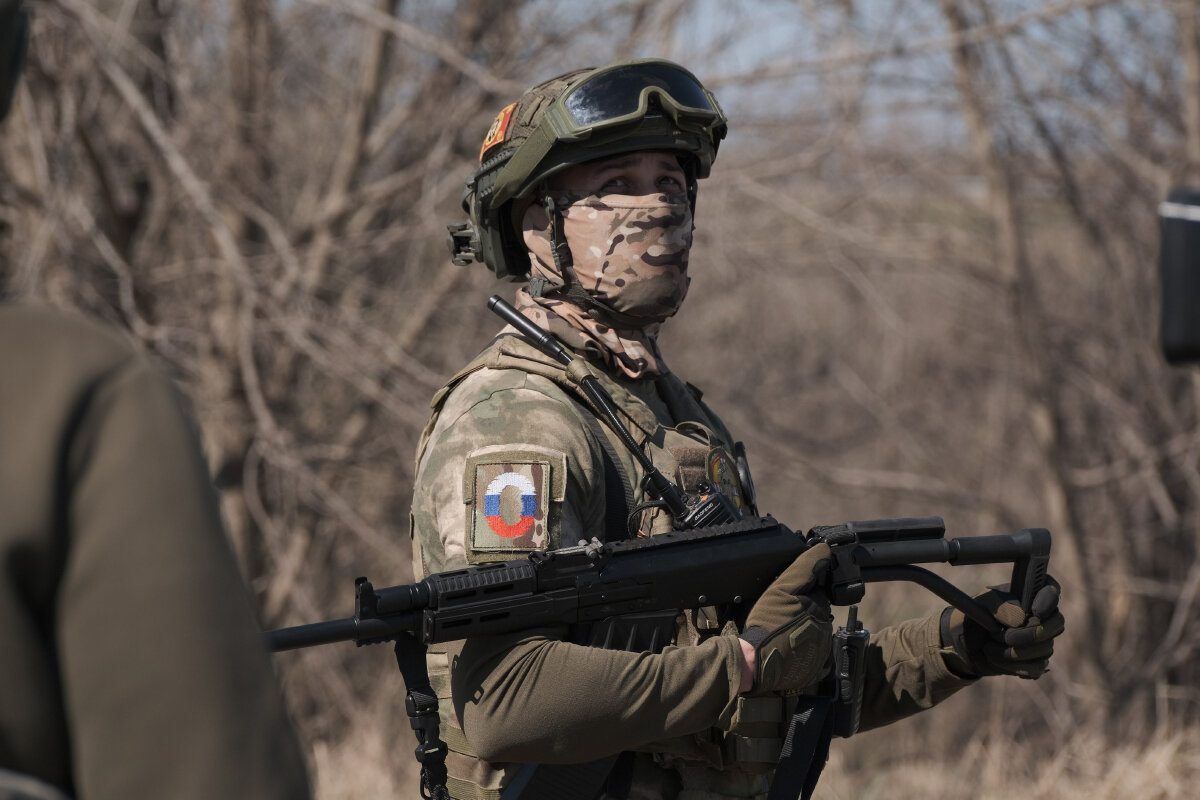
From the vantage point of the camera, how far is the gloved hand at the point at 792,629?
2.34m

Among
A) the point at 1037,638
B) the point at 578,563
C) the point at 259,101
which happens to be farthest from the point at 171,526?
the point at 259,101

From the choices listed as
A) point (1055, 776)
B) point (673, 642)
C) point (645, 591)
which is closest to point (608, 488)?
point (645, 591)

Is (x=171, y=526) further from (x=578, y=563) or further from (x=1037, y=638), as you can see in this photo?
(x=1037, y=638)

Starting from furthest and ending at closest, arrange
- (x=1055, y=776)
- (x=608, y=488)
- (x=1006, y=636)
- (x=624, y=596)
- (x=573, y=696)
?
(x=1055, y=776), (x=1006, y=636), (x=608, y=488), (x=624, y=596), (x=573, y=696)

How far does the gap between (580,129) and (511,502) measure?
2.56 ft

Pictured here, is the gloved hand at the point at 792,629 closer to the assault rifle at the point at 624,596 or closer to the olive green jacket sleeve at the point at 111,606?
the assault rifle at the point at 624,596

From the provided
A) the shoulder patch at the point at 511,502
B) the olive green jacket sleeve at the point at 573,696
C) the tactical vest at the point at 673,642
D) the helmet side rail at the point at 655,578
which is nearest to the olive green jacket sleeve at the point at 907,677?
the helmet side rail at the point at 655,578

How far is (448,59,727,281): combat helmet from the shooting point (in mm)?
2623

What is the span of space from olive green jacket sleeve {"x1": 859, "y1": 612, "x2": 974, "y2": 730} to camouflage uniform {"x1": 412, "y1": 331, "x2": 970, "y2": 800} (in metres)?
0.40

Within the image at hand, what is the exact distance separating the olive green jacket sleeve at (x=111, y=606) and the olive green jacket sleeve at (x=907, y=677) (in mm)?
2075

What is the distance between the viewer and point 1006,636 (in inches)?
109

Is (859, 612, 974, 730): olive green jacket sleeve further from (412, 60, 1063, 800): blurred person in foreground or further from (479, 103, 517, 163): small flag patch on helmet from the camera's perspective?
(479, 103, 517, 163): small flag patch on helmet

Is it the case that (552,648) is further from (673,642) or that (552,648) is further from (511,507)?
(673,642)

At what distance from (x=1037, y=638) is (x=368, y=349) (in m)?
3.45
